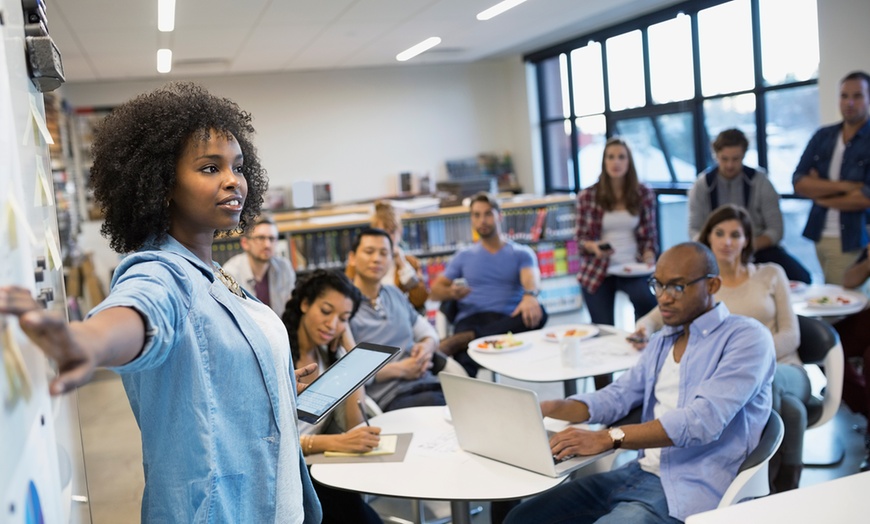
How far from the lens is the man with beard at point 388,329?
146 inches

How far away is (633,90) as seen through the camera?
8688mm

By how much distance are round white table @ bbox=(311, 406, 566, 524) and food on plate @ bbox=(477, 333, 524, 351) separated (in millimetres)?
1215

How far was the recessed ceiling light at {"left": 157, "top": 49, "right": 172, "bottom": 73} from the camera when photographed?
7.75 meters

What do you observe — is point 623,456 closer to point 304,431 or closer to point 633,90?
point 304,431

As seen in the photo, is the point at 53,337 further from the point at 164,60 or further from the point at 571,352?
the point at 164,60

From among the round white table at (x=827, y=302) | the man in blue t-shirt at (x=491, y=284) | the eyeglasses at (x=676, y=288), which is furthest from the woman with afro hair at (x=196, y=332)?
the man in blue t-shirt at (x=491, y=284)

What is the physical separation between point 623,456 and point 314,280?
201 cm

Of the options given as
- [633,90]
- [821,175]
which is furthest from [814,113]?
[633,90]

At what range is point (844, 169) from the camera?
4855 mm

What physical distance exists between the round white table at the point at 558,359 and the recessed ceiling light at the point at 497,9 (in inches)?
138

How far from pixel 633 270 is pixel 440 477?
134 inches

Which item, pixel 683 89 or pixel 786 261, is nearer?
pixel 786 261

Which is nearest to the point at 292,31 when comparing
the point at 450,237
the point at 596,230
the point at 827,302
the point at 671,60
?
the point at 450,237

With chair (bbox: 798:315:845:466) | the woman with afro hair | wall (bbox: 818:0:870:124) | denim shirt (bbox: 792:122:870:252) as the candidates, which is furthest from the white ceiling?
the woman with afro hair
